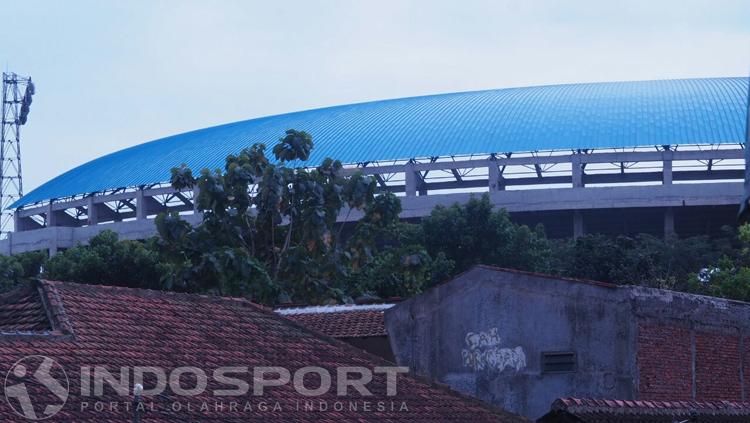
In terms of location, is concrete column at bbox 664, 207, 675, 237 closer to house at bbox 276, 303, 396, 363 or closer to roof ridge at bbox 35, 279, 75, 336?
house at bbox 276, 303, 396, 363

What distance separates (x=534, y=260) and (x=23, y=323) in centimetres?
3318

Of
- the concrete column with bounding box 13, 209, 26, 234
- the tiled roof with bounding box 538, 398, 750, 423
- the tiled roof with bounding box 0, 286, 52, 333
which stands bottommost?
the tiled roof with bounding box 538, 398, 750, 423

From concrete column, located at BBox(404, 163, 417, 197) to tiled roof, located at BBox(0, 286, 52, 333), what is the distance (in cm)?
4256

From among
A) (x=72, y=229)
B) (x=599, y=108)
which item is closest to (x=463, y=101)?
(x=599, y=108)

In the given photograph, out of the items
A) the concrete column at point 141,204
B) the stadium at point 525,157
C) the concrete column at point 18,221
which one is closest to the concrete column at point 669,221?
the stadium at point 525,157

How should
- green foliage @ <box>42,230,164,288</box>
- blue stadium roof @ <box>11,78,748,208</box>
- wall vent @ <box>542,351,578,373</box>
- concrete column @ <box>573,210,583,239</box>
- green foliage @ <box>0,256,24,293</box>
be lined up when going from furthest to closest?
1. concrete column @ <box>573,210,583,239</box>
2. blue stadium roof @ <box>11,78,748,208</box>
3. green foliage @ <box>0,256,24,293</box>
4. green foliage @ <box>42,230,164,288</box>
5. wall vent @ <box>542,351,578,373</box>

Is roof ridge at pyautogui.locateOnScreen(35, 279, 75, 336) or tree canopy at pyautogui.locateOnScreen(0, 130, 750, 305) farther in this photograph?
tree canopy at pyautogui.locateOnScreen(0, 130, 750, 305)

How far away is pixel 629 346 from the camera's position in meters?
23.6

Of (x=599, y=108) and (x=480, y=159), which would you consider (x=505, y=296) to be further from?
(x=599, y=108)

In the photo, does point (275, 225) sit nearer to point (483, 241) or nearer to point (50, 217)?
point (483, 241)

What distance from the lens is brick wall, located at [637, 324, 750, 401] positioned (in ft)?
77.7

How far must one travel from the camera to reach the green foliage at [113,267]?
49.2 meters

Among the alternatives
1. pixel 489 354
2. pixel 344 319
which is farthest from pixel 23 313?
pixel 344 319

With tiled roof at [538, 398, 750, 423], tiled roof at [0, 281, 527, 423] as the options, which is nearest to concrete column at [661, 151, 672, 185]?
tiled roof at [538, 398, 750, 423]
